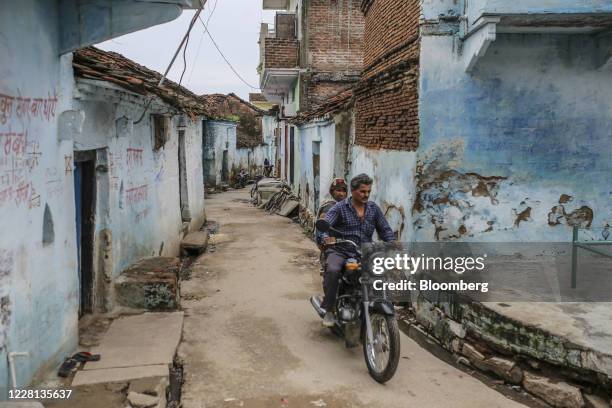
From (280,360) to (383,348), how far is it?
3.88 feet

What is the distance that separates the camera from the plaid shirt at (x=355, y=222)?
586 centimetres

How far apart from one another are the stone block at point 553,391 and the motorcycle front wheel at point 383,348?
1.23 meters

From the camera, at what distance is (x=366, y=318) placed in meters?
5.37

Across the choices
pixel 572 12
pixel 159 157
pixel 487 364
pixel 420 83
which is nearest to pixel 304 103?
pixel 159 157

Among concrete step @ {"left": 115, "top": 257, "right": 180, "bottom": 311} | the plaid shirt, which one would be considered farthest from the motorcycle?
concrete step @ {"left": 115, "top": 257, "right": 180, "bottom": 311}

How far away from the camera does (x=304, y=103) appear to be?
57.7ft

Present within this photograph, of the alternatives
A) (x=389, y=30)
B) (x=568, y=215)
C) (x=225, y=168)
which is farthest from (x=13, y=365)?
(x=225, y=168)

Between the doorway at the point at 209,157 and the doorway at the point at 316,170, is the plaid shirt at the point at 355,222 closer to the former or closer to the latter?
the doorway at the point at 316,170

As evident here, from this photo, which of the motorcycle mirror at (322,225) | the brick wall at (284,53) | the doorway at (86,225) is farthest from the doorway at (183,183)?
the motorcycle mirror at (322,225)

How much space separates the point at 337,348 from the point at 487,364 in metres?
1.59

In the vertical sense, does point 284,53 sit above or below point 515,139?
above

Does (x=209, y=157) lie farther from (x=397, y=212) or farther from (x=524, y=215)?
(x=524, y=215)

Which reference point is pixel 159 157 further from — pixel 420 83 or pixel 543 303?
pixel 543 303

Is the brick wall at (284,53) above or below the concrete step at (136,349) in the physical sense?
above
